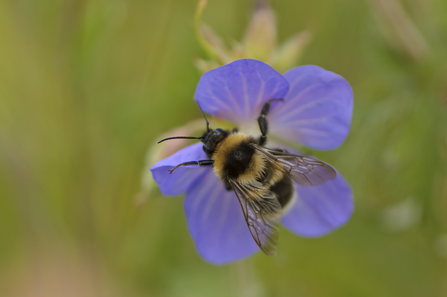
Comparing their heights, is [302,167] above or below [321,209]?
above

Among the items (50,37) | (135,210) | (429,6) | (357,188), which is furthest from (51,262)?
(429,6)

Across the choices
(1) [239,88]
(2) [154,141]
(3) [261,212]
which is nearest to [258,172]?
→ (3) [261,212]

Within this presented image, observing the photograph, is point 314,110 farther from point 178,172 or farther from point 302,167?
point 178,172

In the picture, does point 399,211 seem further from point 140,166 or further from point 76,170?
point 76,170

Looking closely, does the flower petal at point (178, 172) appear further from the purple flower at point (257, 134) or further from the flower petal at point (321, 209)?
the flower petal at point (321, 209)

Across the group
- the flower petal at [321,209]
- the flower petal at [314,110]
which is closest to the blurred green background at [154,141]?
the flower petal at [321,209]
